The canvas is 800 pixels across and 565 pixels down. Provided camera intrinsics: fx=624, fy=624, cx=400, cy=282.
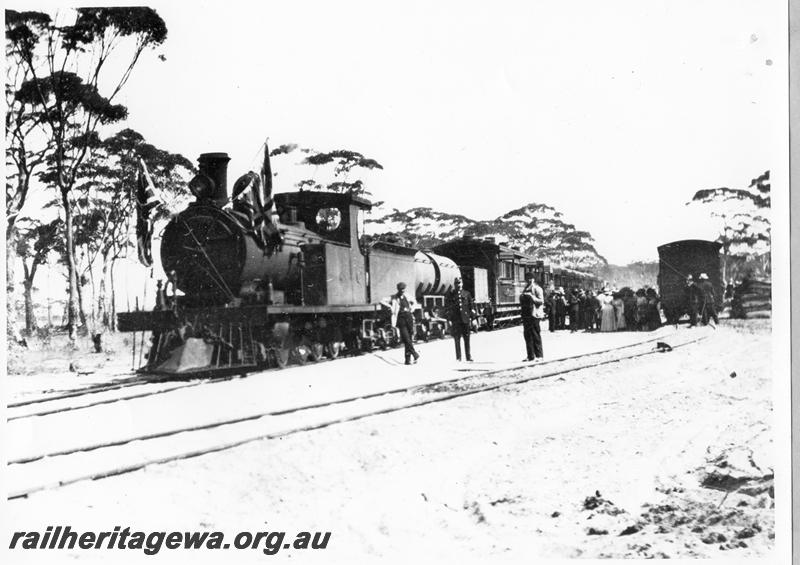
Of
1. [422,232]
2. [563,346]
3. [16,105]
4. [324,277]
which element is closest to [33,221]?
[16,105]

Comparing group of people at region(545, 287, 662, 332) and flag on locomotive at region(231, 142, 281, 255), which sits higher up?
flag on locomotive at region(231, 142, 281, 255)

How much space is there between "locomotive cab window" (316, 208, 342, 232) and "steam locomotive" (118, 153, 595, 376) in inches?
0.7

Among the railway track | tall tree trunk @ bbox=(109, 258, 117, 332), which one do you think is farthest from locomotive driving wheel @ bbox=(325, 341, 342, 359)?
tall tree trunk @ bbox=(109, 258, 117, 332)

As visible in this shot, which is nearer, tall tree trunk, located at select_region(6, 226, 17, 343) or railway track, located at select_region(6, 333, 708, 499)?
railway track, located at select_region(6, 333, 708, 499)

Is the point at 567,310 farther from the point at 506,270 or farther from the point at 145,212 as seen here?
the point at 145,212

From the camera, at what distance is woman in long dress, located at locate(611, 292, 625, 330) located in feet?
31.2

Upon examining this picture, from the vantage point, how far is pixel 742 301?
236 inches

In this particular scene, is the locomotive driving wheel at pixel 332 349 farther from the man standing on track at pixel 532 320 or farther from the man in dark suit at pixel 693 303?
the man in dark suit at pixel 693 303

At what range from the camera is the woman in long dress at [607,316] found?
10.0 m

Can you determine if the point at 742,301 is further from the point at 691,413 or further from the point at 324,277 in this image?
the point at 324,277

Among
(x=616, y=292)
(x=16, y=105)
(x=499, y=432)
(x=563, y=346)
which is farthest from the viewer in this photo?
(x=616, y=292)

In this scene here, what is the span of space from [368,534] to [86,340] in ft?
20.8

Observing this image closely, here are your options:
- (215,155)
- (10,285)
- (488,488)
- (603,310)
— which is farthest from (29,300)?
(603,310)

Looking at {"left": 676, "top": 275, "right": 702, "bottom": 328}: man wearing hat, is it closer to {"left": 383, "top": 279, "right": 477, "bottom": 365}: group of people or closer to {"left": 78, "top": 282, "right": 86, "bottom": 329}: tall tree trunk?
{"left": 383, "top": 279, "right": 477, "bottom": 365}: group of people
